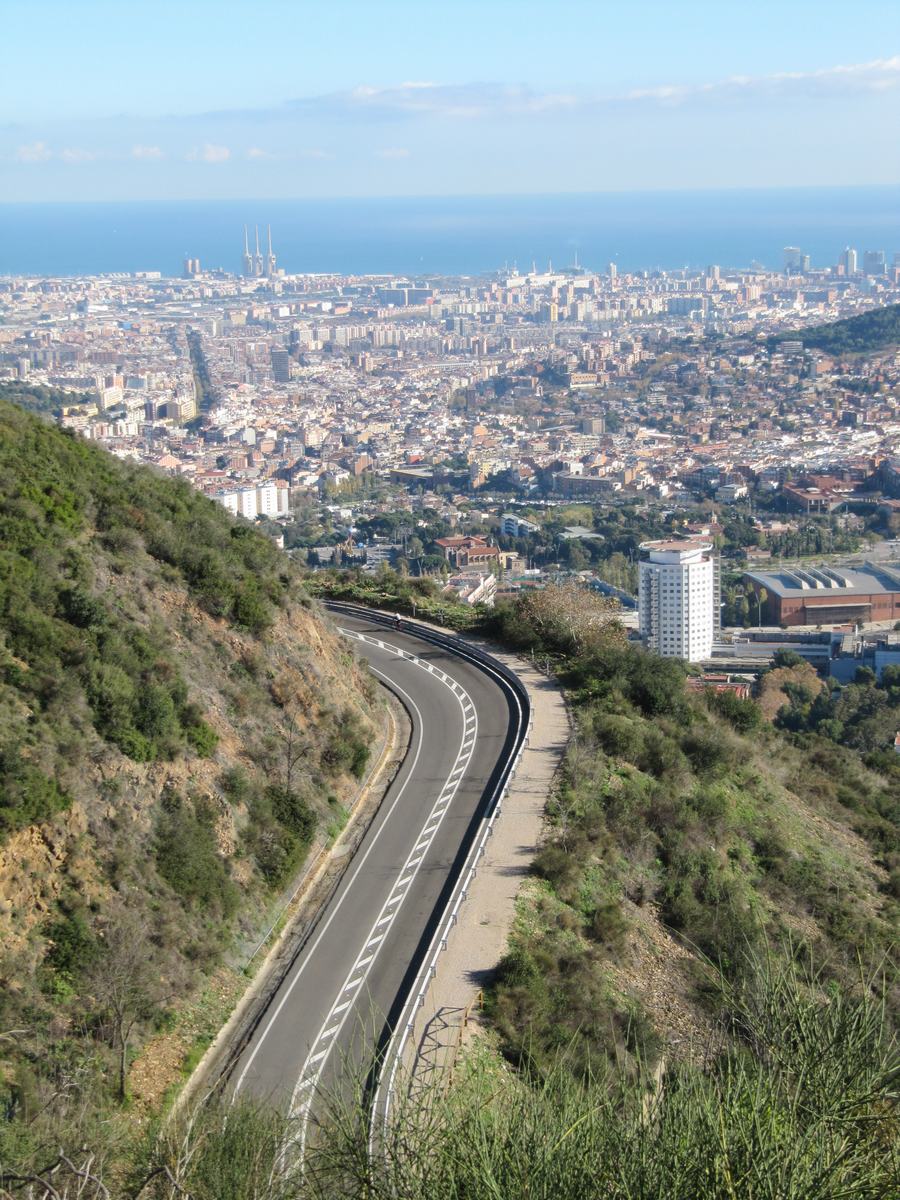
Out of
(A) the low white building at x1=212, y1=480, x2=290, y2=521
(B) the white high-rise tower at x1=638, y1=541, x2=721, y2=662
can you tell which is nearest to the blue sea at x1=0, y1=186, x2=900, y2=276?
(A) the low white building at x1=212, y1=480, x2=290, y2=521

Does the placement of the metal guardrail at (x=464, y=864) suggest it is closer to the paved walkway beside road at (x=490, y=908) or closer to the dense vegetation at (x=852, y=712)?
the paved walkway beside road at (x=490, y=908)

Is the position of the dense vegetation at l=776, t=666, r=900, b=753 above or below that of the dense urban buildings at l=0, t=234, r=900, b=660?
below

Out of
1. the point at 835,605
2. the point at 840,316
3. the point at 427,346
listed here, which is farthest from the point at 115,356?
the point at 835,605

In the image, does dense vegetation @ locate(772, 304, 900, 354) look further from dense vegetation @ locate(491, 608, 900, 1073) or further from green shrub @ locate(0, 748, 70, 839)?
green shrub @ locate(0, 748, 70, 839)

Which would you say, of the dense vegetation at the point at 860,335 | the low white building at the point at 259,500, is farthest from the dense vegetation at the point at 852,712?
the dense vegetation at the point at 860,335

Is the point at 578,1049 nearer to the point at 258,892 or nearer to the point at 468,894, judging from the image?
the point at 468,894
